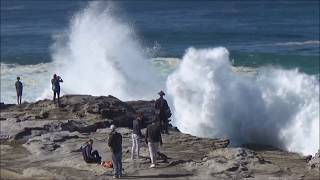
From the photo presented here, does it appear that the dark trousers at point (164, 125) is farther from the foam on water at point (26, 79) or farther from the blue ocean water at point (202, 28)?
the blue ocean water at point (202, 28)

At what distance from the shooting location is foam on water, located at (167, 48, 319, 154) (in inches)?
1086

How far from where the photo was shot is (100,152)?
18000 millimetres

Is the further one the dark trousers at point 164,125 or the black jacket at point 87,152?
the dark trousers at point 164,125

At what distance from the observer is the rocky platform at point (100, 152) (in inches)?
631

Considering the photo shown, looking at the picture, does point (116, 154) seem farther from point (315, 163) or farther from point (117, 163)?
point (315, 163)

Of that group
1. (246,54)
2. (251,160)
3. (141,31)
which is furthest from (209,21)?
(251,160)

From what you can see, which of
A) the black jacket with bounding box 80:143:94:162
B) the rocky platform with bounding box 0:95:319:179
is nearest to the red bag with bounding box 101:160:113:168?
the rocky platform with bounding box 0:95:319:179

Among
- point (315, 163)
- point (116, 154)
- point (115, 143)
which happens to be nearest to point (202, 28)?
point (315, 163)

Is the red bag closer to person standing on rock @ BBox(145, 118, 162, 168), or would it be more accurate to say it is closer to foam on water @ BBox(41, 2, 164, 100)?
person standing on rock @ BBox(145, 118, 162, 168)

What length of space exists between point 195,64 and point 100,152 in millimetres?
14120

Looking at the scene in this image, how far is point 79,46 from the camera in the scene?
136 ft

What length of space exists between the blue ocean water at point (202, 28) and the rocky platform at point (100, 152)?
80.2ft

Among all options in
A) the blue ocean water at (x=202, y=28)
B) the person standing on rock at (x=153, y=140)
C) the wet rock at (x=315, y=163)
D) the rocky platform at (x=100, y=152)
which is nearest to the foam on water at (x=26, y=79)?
the blue ocean water at (x=202, y=28)

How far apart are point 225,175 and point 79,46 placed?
26626 millimetres
